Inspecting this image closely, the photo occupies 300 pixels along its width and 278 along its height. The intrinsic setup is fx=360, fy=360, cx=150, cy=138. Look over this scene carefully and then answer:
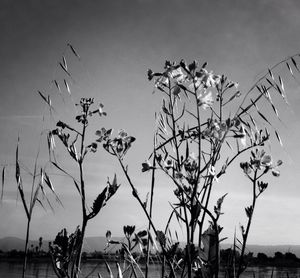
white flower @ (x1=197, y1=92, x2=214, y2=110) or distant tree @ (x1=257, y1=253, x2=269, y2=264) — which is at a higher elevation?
white flower @ (x1=197, y1=92, x2=214, y2=110)

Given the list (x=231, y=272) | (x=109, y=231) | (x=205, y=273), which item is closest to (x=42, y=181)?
(x=205, y=273)

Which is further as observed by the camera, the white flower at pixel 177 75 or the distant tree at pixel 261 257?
the distant tree at pixel 261 257

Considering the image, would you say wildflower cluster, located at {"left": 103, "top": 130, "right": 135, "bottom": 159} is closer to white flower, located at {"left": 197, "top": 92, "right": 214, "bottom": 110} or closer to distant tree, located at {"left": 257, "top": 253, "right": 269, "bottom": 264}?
white flower, located at {"left": 197, "top": 92, "right": 214, "bottom": 110}

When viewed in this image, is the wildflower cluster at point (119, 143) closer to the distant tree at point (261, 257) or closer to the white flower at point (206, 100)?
the white flower at point (206, 100)

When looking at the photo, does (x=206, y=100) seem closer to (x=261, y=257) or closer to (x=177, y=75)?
(x=177, y=75)

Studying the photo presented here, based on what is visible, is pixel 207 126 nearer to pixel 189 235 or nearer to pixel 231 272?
pixel 189 235

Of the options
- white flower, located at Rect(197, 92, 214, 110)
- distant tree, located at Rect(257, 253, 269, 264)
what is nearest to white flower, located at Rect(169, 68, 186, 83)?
white flower, located at Rect(197, 92, 214, 110)

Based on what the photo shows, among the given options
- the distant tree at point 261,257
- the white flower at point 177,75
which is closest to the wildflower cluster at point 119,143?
the white flower at point 177,75

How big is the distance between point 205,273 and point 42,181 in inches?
37.2

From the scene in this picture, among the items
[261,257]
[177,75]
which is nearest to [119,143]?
[177,75]

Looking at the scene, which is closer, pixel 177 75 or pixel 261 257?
pixel 177 75

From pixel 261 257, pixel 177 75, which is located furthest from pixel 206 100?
pixel 261 257

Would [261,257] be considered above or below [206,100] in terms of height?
below

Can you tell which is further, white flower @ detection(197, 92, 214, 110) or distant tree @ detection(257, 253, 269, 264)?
distant tree @ detection(257, 253, 269, 264)
